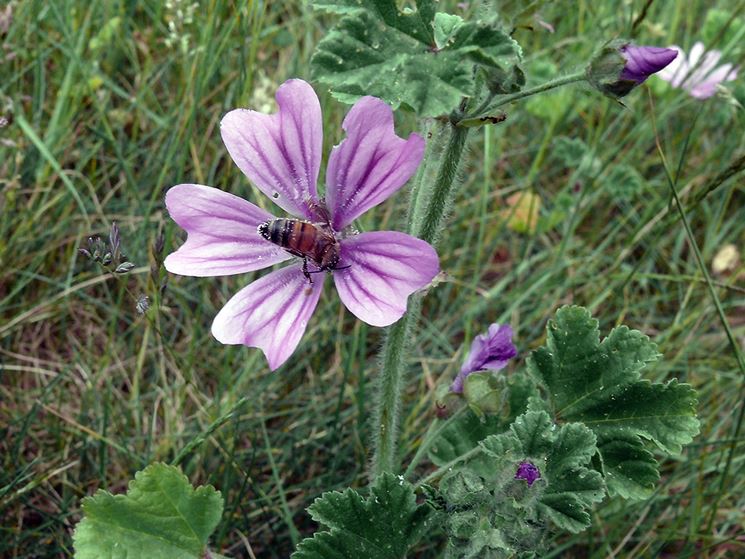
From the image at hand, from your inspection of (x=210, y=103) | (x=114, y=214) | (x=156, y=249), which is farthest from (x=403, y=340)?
(x=210, y=103)

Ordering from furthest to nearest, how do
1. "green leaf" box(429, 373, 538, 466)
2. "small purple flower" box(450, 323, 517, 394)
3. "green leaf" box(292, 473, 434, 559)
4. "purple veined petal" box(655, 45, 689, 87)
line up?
"purple veined petal" box(655, 45, 689, 87) → "green leaf" box(429, 373, 538, 466) → "small purple flower" box(450, 323, 517, 394) → "green leaf" box(292, 473, 434, 559)

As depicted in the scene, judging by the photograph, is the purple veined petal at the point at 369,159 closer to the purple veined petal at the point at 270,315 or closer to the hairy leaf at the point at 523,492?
the purple veined petal at the point at 270,315

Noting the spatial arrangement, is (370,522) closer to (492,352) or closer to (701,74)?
(492,352)

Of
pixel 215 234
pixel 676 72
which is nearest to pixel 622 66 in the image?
pixel 215 234

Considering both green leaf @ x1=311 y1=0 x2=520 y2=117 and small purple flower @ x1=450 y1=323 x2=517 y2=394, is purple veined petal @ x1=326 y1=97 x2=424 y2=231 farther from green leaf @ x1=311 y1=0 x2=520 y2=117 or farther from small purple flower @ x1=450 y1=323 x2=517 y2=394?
small purple flower @ x1=450 y1=323 x2=517 y2=394

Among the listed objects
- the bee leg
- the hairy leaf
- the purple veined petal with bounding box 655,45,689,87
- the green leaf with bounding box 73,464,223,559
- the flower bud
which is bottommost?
the green leaf with bounding box 73,464,223,559

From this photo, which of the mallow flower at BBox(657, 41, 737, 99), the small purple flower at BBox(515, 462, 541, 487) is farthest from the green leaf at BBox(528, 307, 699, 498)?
the mallow flower at BBox(657, 41, 737, 99)

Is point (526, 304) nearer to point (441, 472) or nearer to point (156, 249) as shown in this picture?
point (441, 472)
